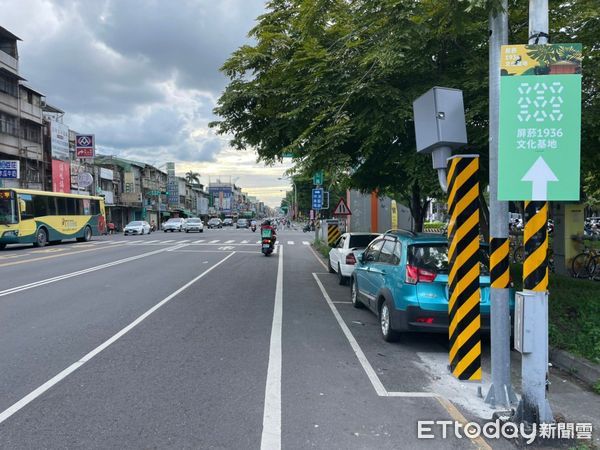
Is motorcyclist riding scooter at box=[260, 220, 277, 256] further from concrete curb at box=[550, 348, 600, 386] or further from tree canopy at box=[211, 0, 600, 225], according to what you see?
concrete curb at box=[550, 348, 600, 386]

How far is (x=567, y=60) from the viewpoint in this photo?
3857mm

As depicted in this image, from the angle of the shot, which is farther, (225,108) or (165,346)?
(225,108)

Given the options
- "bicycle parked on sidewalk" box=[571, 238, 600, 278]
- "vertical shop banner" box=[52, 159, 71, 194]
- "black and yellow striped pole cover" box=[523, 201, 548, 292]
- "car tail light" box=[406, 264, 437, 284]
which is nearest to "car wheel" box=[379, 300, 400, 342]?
"car tail light" box=[406, 264, 437, 284]

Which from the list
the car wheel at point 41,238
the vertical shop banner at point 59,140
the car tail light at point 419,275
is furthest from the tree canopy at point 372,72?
the vertical shop banner at point 59,140

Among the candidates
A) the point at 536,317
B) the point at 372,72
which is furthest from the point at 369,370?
the point at 372,72

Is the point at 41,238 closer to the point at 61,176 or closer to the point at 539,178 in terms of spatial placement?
the point at 61,176

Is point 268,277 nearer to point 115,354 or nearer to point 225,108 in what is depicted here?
point 225,108

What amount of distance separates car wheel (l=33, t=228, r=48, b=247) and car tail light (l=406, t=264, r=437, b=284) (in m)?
25.1

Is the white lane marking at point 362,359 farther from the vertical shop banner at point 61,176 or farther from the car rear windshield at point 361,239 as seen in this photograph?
the vertical shop banner at point 61,176

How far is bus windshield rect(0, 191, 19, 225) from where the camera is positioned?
23.2 m

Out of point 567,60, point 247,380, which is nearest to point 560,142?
point 567,60

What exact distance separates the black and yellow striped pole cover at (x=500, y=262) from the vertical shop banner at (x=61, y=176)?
4503cm

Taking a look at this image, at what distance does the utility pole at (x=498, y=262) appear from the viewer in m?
4.47

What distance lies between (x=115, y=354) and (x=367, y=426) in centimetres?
364
